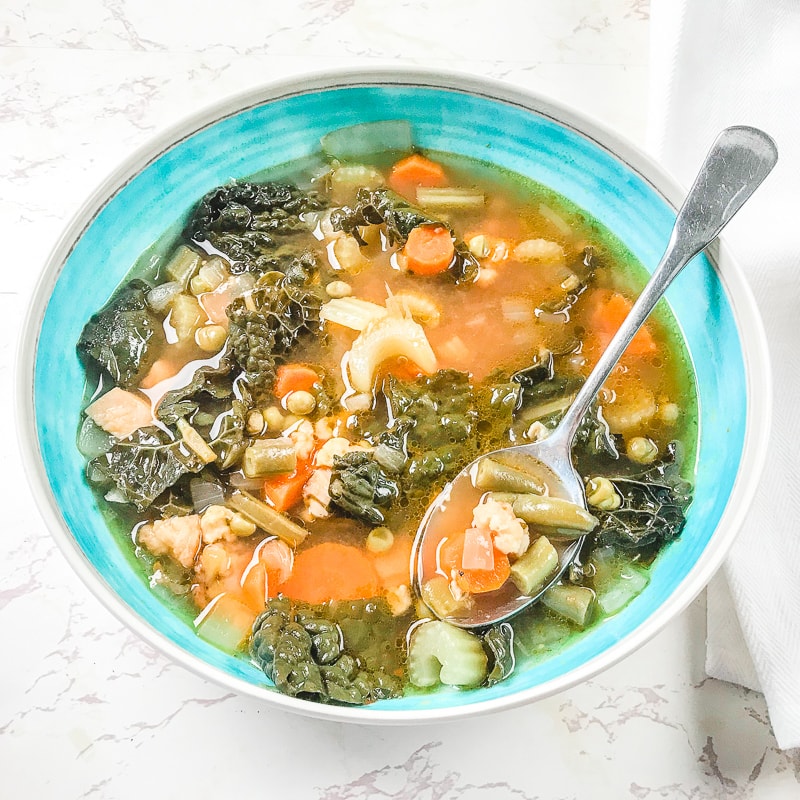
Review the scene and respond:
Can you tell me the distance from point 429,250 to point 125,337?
1.05 meters

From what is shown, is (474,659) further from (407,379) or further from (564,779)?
(407,379)

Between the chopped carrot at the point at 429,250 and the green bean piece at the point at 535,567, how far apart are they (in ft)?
3.33

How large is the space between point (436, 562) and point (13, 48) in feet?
8.48

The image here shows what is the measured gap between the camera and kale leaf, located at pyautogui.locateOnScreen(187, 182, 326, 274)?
279cm

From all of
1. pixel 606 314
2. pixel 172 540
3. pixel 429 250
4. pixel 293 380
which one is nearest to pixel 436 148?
pixel 429 250

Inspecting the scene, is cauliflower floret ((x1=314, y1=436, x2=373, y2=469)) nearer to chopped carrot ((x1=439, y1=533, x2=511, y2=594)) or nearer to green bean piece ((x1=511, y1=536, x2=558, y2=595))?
chopped carrot ((x1=439, y1=533, x2=511, y2=594))

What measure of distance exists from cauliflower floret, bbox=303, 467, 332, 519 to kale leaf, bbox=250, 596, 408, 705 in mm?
282

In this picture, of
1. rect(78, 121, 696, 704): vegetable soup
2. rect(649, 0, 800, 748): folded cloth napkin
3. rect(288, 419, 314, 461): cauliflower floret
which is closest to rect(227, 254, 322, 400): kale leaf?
rect(78, 121, 696, 704): vegetable soup

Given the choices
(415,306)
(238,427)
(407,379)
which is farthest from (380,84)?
(238,427)

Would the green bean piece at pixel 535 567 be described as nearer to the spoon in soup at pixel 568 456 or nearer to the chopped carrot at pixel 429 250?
the spoon in soup at pixel 568 456

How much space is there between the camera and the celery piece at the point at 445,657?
89.4 inches

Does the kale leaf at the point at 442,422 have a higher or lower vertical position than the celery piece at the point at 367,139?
lower

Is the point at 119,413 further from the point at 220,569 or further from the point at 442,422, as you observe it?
the point at 442,422

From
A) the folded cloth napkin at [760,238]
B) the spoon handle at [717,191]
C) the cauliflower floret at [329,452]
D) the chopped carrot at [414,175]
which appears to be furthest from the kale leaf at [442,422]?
the folded cloth napkin at [760,238]
